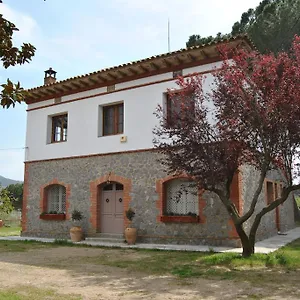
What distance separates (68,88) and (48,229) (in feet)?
17.7

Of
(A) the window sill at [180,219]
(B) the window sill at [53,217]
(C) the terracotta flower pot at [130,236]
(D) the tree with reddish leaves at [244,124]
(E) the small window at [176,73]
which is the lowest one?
(C) the terracotta flower pot at [130,236]

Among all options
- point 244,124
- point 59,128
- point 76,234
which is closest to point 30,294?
point 244,124

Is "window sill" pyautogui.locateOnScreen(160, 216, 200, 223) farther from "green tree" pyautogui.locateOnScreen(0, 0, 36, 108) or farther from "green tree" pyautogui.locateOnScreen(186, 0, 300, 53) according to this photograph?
"green tree" pyautogui.locateOnScreen(186, 0, 300, 53)

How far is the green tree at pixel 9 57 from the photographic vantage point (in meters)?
2.68

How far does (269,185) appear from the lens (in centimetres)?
1459

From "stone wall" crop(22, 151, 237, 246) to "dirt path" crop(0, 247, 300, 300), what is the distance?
3342mm

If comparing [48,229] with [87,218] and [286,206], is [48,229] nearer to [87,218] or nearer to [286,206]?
[87,218]

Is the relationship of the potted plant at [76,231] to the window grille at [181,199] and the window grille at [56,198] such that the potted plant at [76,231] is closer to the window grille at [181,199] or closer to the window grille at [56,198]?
the window grille at [56,198]

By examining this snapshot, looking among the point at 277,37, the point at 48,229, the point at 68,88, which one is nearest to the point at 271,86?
the point at 68,88

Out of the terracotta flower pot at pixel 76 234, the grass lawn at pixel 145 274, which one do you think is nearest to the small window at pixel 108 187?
the terracotta flower pot at pixel 76 234

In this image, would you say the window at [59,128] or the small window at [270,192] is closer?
the small window at [270,192]

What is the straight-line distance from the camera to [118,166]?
12.9 meters

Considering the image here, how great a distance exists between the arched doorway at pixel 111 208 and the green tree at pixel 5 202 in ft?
31.6

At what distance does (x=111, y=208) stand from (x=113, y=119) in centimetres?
316
